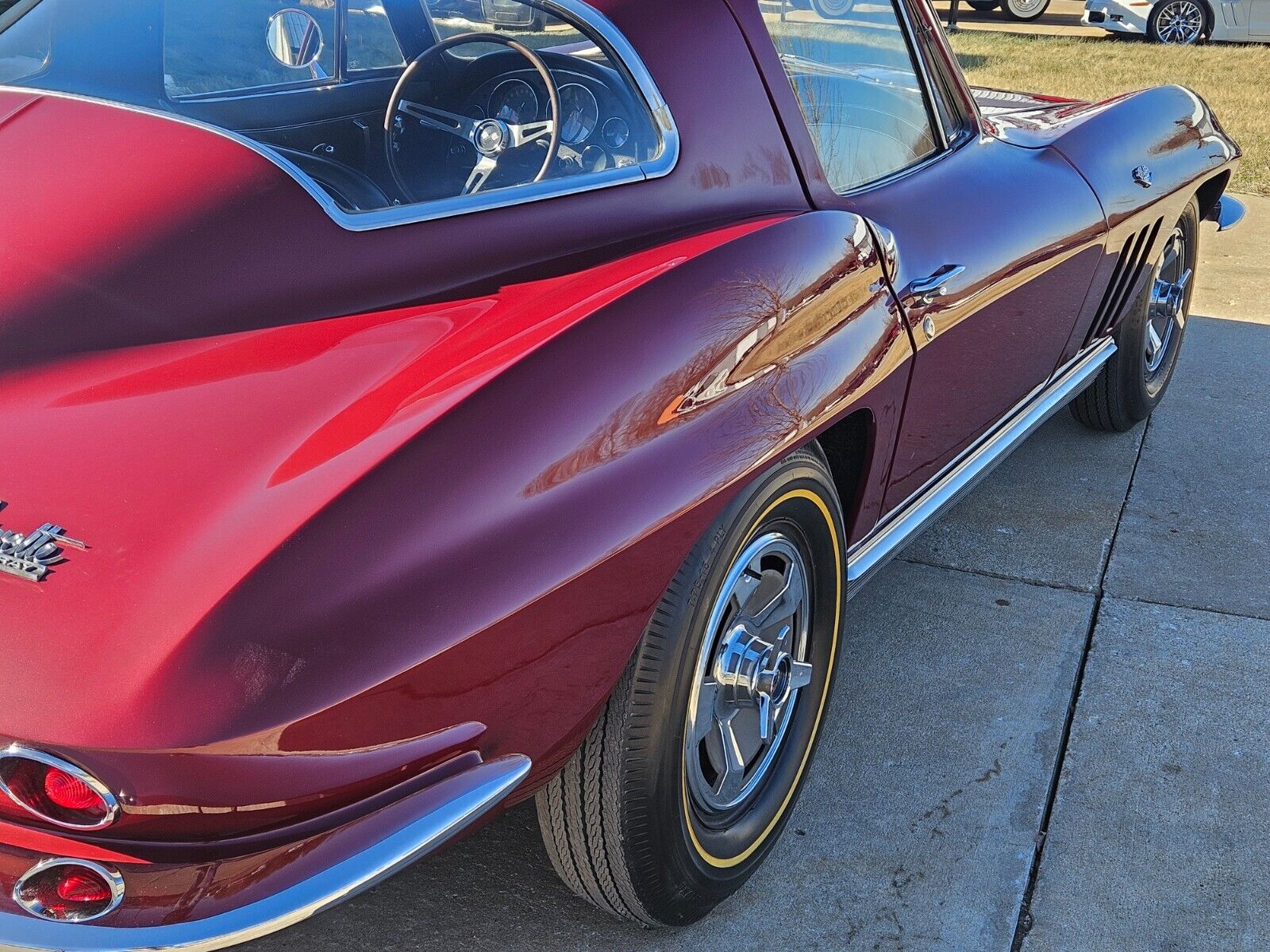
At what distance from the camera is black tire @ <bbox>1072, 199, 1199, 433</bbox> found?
4.15 m

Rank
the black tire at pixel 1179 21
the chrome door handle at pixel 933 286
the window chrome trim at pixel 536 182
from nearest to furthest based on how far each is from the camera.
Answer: the window chrome trim at pixel 536 182
the chrome door handle at pixel 933 286
the black tire at pixel 1179 21

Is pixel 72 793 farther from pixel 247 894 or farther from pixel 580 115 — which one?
pixel 580 115

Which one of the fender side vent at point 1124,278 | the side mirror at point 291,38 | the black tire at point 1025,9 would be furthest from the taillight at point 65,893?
the black tire at point 1025,9

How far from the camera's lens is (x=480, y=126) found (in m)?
2.32

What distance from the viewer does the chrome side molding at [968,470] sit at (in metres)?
2.76

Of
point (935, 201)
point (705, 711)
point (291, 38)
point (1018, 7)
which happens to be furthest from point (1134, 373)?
point (1018, 7)

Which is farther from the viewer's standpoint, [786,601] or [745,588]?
[786,601]

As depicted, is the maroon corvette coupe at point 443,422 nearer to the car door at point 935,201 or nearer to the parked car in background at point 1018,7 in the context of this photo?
the car door at point 935,201

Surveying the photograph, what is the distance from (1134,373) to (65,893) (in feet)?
12.2

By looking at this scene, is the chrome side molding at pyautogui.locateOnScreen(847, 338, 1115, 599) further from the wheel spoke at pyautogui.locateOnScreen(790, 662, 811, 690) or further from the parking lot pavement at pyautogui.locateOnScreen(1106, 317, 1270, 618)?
the parking lot pavement at pyautogui.locateOnScreen(1106, 317, 1270, 618)

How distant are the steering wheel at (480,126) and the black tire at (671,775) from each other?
2.38ft

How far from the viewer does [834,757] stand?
110 inches

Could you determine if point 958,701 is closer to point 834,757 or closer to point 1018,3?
point 834,757

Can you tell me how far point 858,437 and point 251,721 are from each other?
58.0 inches
